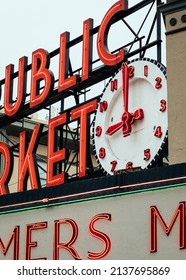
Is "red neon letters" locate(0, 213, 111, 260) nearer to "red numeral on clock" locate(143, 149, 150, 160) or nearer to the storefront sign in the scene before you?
the storefront sign

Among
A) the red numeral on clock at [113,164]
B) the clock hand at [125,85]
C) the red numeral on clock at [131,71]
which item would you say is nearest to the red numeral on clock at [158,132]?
the clock hand at [125,85]

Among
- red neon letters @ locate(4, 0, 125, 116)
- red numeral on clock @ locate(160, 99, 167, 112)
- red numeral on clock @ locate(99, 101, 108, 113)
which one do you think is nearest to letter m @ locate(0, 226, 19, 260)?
red numeral on clock @ locate(160, 99, 167, 112)

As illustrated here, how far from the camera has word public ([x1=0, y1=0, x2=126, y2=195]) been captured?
1227 inches

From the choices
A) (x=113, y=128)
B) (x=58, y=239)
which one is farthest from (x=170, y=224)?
(x=113, y=128)

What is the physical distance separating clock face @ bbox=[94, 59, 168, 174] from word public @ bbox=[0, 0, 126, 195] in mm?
1299

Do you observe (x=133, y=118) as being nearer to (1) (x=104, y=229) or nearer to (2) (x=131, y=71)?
(2) (x=131, y=71)

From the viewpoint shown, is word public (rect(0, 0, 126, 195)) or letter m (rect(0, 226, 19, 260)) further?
word public (rect(0, 0, 126, 195))

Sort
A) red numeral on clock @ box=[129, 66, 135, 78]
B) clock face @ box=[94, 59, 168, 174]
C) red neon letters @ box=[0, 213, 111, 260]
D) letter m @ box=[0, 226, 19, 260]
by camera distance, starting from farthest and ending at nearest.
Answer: red numeral on clock @ box=[129, 66, 135, 78] < clock face @ box=[94, 59, 168, 174] < letter m @ box=[0, 226, 19, 260] < red neon letters @ box=[0, 213, 111, 260]

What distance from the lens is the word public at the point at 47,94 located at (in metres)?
31.2

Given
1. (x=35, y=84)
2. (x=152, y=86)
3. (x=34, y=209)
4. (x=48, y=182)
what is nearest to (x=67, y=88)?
(x=35, y=84)

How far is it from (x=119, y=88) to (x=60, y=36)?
6.92 meters

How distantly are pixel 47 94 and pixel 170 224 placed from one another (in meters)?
17.3

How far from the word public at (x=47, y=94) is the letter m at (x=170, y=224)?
11906 millimetres

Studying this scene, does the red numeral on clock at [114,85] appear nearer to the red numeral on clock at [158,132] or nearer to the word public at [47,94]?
the word public at [47,94]
